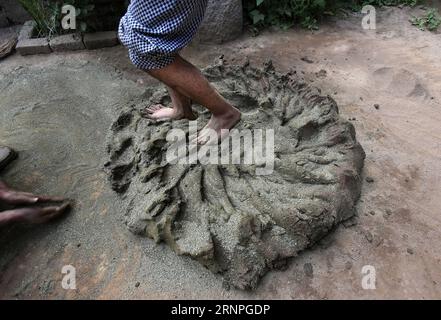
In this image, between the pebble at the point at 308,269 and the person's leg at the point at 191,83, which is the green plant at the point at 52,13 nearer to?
the person's leg at the point at 191,83

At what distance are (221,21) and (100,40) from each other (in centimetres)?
132

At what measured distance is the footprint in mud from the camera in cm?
325

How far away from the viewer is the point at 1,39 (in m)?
4.44

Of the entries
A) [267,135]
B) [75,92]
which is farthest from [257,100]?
[75,92]

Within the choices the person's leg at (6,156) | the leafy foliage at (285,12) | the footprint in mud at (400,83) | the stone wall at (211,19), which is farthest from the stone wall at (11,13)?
the footprint in mud at (400,83)

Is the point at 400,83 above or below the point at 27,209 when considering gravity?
below

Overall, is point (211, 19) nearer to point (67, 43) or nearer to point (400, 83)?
point (67, 43)

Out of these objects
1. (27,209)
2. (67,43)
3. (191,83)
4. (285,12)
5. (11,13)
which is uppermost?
(191,83)

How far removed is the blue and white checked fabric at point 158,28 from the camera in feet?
6.32

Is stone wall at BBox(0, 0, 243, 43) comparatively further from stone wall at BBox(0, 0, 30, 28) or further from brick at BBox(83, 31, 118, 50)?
stone wall at BBox(0, 0, 30, 28)

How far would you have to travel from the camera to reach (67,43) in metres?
4.09

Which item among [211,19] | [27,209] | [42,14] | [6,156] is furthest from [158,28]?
[42,14]

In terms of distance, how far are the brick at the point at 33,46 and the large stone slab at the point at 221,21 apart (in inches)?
65.3
